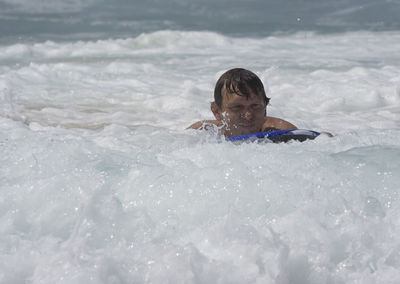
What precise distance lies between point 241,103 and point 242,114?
3.2 inches

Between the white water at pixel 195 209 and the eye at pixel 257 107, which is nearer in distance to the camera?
the white water at pixel 195 209

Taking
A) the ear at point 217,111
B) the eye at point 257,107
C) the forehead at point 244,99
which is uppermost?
the forehead at point 244,99

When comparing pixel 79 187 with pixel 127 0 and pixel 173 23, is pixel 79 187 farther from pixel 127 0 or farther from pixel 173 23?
pixel 127 0

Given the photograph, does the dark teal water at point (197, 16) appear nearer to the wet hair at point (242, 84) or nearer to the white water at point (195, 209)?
the wet hair at point (242, 84)

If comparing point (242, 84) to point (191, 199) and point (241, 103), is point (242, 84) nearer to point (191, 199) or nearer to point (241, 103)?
point (241, 103)

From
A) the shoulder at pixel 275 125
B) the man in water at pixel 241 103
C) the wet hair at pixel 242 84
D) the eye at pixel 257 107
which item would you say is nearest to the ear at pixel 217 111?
the man in water at pixel 241 103

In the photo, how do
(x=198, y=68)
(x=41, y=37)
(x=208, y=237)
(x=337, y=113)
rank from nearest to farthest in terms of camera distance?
(x=208, y=237) < (x=337, y=113) < (x=198, y=68) < (x=41, y=37)

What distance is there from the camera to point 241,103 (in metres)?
3.78

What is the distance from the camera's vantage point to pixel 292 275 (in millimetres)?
1951

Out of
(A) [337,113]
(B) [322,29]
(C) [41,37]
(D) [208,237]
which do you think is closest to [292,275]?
(D) [208,237]

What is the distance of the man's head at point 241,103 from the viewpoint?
3771 millimetres

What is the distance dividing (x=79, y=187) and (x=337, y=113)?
4.02m

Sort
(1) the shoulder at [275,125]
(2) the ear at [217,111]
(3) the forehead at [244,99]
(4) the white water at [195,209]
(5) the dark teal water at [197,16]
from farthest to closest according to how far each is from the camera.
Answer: (5) the dark teal water at [197,16], (1) the shoulder at [275,125], (2) the ear at [217,111], (3) the forehead at [244,99], (4) the white water at [195,209]

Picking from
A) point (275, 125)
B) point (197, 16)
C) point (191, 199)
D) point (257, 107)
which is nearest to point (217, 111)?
point (257, 107)
